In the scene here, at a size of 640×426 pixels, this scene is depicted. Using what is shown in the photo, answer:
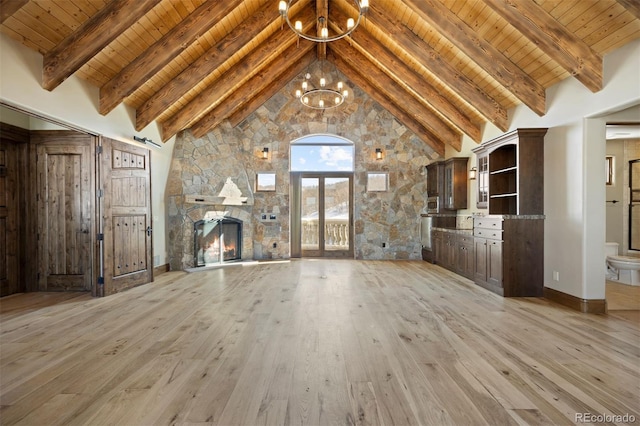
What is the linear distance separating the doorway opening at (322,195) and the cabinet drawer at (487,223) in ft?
11.4

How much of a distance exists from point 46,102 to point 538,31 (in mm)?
5778

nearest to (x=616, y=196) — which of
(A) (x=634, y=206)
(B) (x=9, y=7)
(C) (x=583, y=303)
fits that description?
(A) (x=634, y=206)

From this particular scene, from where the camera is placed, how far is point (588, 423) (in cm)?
180

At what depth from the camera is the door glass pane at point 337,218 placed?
831 centimetres

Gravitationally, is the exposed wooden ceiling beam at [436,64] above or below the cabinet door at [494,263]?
above

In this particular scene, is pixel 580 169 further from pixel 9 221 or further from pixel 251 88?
pixel 9 221

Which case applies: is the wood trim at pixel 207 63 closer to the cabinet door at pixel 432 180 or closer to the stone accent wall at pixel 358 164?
the stone accent wall at pixel 358 164

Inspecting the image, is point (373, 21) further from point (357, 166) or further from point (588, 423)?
point (588, 423)

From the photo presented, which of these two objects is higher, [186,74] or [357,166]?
[186,74]

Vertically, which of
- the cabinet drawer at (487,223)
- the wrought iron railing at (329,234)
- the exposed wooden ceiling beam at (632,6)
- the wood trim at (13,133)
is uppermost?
the exposed wooden ceiling beam at (632,6)

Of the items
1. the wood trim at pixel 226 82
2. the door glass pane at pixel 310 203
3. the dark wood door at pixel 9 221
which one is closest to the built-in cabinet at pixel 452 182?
the door glass pane at pixel 310 203

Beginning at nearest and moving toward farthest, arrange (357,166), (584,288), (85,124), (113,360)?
(113,360) < (584,288) < (85,124) < (357,166)

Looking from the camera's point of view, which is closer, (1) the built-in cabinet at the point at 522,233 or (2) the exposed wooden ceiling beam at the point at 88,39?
(2) the exposed wooden ceiling beam at the point at 88,39

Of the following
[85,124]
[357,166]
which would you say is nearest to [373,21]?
[357,166]
